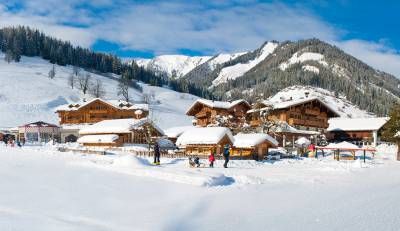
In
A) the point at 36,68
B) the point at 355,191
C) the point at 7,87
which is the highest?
the point at 36,68

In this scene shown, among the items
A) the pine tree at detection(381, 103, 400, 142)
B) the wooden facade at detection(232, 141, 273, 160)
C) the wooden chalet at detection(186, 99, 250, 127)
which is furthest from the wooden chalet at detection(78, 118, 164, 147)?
the pine tree at detection(381, 103, 400, 142)

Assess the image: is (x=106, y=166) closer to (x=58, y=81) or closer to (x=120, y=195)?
(x=120, y=195)

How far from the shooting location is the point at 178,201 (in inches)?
582

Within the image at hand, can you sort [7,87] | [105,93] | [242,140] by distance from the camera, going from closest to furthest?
[242,140], [7,87], [105,93]

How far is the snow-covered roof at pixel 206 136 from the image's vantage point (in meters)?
36.4

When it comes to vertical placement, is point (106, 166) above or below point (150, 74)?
below

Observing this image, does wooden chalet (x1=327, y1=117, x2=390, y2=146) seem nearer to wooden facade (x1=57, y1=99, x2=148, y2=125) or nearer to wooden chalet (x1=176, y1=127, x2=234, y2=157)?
wooden facade (x1=57, y1=99, x2=148, y2=125)

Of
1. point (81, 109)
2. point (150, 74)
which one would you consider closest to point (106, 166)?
point (81, 109)

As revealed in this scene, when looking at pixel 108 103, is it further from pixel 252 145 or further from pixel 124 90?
pixel 124 90

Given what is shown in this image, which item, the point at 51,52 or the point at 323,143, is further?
the point at 51,52

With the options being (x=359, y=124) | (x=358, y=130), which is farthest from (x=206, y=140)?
(x=359, y=124)

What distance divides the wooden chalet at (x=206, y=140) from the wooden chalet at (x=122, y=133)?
820 centimetres

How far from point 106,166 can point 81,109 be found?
5228 cm

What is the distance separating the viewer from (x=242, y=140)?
38531 mm
